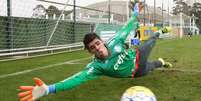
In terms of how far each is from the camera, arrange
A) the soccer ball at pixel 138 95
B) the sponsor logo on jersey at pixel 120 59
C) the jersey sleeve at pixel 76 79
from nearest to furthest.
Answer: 1. the soccer ball at pixel 138 95
2. the jersey sleeve at pixel 76 79
3. the sponsor logo on jersey at pixel 120 59

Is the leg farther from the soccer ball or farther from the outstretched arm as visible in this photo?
the soccer ball

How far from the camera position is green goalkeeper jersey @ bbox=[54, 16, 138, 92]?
5.94m

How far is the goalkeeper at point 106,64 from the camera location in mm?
5449

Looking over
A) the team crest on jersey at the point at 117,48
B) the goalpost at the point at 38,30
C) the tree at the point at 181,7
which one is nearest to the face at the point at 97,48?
the team crest on jersey at the point at 117,48

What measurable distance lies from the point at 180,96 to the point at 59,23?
41.5 feet

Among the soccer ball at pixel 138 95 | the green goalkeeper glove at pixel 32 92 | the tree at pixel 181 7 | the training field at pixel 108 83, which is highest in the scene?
the tree at pixel 181 7

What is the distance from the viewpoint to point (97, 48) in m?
5.81

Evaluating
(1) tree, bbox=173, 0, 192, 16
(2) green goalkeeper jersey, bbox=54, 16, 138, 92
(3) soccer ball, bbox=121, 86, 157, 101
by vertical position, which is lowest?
(3) soccer ball, bbox=121, 86, 157, 101

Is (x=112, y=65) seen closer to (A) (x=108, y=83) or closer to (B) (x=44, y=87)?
(B) (x=44, y=87)

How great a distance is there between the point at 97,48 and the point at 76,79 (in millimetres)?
502

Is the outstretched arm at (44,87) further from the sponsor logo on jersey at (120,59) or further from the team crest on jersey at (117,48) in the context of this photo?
the team crest on jersey at (117,48)

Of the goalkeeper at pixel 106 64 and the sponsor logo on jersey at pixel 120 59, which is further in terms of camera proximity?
the sponsor logo on jersey at pixel 120 59

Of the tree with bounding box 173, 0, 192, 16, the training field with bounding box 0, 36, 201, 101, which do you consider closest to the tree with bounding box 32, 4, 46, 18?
the training field with bounding box 0, 36, 201, 101

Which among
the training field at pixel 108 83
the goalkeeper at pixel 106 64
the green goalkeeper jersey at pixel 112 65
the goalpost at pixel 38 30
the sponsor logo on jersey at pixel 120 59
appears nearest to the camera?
the goalkeeper at pixel 106 64
